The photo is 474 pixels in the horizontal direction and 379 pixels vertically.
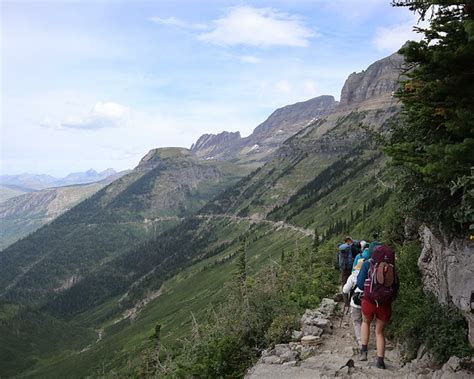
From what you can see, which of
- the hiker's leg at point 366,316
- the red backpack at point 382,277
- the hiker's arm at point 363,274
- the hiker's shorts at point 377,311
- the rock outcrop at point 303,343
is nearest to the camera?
the red backpack at point 382,277

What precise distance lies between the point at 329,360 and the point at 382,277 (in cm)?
377

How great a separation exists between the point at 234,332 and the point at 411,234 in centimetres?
1102

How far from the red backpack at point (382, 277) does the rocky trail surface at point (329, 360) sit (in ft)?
6.98

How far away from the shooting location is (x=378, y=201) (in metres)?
175

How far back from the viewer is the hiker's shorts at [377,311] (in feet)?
46.4

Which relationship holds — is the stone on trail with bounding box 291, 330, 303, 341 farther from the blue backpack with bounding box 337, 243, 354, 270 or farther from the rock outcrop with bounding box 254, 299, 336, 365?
the blue backpack with bounding box 337, 243, 354, 270

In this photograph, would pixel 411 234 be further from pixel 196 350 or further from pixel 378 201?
pixel 378 201

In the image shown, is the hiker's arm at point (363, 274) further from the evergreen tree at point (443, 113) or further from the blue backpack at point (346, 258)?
the blue backpack at point (346, 258)

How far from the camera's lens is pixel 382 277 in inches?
543

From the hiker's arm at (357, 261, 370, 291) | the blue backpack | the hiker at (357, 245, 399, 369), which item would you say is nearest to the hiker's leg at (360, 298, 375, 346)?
the hiker at (357, 245, 399, 369)

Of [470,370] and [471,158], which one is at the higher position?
[471,158]

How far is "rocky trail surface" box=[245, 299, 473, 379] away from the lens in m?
13.0

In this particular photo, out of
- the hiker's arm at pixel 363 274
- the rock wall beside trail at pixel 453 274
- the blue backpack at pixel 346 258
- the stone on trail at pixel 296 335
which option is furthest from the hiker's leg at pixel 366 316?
the blue backpack at pixel 346 258

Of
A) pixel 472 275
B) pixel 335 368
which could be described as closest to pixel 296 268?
pixel 335 368
